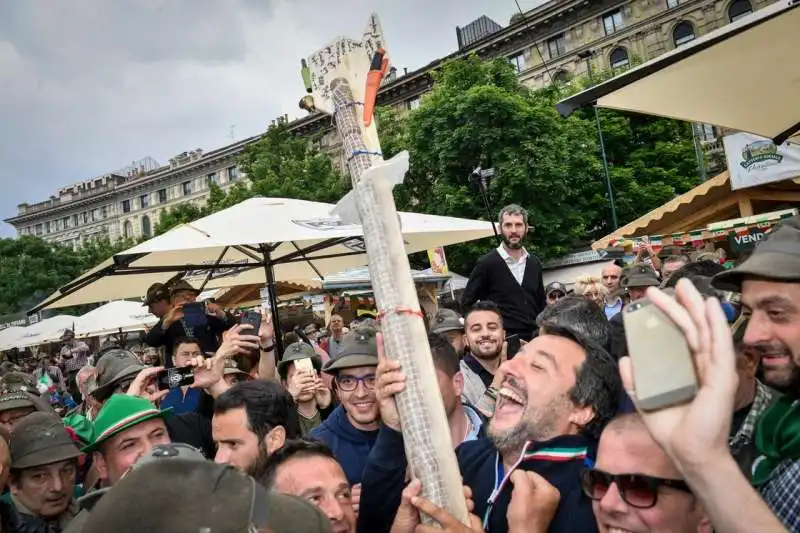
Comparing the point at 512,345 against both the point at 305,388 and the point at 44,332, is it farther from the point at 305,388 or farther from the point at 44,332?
the point at 44,332

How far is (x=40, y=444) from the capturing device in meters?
2.74

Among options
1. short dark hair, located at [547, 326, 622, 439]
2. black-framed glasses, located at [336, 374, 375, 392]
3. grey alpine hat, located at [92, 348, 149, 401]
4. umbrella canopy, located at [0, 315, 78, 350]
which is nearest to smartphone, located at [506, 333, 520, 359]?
black-framed glasses, located at [336, 374, 375, 392]

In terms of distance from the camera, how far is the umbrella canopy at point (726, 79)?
9.80ft

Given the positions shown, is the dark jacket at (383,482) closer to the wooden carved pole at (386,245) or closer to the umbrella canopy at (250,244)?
the wooden carved pole at (386,245)

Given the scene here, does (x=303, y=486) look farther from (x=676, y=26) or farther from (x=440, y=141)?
(x=676, y=26)

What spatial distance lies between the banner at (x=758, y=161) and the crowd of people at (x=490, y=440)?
13504 millimetres

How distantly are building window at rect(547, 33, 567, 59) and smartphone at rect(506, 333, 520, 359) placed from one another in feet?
111

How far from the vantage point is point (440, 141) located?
24.2 metres

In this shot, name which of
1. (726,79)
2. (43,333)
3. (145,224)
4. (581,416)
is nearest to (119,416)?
(581,416)

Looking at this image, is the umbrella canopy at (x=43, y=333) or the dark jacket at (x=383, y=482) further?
the umbrella canopy at (x=43, y=333)

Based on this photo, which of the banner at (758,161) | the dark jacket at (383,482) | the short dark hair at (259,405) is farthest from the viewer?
the banner at (758,161)

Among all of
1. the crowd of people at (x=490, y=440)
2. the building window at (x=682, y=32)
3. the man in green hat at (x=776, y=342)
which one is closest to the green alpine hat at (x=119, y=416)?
the crowd of people at (x=490, y=440)

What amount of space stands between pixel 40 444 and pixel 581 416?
2613mm

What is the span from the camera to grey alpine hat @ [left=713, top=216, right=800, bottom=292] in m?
1.81
